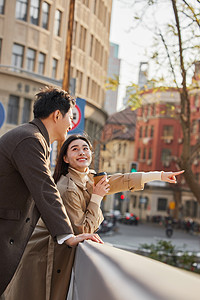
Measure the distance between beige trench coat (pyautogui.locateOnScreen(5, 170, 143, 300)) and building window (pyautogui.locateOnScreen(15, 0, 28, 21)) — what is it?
34724 millimetres

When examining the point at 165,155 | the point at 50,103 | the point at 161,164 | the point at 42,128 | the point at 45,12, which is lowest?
the point at 42,128

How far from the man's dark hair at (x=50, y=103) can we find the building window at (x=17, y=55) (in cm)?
3345

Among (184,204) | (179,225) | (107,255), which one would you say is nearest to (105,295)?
(107,255)

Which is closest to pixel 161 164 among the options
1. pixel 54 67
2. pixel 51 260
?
pixel 54 67

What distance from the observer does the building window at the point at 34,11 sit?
36.4 meters

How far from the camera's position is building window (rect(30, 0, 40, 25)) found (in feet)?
119

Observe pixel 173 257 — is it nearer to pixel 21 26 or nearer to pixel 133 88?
pixel 133 88

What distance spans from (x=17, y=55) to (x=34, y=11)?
286 cm

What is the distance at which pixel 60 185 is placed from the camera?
357cm

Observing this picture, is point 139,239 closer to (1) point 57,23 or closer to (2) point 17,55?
(2) point 17,55

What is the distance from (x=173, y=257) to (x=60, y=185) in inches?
488

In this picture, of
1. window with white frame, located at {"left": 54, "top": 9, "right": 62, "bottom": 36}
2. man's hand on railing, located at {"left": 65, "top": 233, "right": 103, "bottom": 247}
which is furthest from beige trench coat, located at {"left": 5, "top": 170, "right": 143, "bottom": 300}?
window with white frame, located at {"left": 54, "top": 9, "right": 62, "bottom": 36}

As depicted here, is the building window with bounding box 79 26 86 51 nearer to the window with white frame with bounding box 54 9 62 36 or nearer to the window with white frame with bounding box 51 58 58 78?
the window with white frame with bounding box 54 9 62 36

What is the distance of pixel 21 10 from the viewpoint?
37.2m
